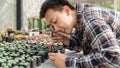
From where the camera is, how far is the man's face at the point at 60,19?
1662 millimetres

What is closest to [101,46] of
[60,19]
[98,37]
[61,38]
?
[98,37]

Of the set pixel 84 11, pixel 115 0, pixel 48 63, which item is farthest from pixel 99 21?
pixel 115 0

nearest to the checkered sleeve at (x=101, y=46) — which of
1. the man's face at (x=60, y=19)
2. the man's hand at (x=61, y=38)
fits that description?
the man's face at (x=60, y=19)

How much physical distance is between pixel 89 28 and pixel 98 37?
8 cm

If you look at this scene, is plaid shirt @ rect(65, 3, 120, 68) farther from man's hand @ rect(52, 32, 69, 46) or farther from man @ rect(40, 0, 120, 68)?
man's hand @ rect(52, 32, 69, 46)

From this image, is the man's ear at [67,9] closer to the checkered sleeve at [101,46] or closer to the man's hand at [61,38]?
the checkered sleeve at [101,46]

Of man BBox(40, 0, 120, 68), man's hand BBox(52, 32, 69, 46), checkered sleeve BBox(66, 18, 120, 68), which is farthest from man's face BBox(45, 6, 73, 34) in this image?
→ man's hand BBox(52, 32, 69, 46)

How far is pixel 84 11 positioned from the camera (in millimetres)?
1672

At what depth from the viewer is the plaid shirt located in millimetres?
1523

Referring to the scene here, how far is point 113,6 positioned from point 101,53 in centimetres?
542

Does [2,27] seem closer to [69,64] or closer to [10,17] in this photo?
[10,17]

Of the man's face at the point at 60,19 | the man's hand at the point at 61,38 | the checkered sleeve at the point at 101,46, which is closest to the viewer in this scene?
the checkered sleeve at the point at 101,46

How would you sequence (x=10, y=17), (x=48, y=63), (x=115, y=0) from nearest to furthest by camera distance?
1. (x=48, y=63)
2. (x=10, y=17)
3. (x=115, y=0)

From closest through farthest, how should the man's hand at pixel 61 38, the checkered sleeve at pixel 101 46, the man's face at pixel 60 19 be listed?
the checkered sleeve at pixel 101 46, the man's face at pixel 60 19, the man's hand at pixel 61 38
